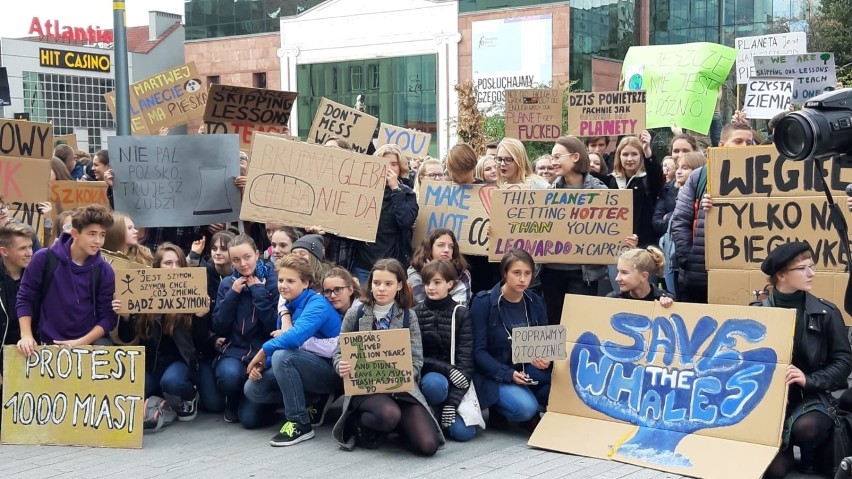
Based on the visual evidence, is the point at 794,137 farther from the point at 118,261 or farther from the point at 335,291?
the point at 118,261

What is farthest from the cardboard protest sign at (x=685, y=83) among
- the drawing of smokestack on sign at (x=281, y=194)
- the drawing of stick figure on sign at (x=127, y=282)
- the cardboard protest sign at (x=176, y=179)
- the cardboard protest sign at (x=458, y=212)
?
the drawing of stick figure on sign at (x=127, y=282)

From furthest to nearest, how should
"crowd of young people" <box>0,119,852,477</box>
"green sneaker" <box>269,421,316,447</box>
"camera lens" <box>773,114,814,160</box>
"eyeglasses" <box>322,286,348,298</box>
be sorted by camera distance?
1. "eyeglasses" <box>322,286,348,298</box>
2. "green sneaker" <box>269,421,316,447</box>
3. "crowd of young people" <box>0,119,852,477</box>
4. "camera lens" <box>773,114,814,160</box>

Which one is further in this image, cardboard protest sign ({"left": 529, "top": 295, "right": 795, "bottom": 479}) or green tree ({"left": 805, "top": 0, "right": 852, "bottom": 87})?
green tree ({"left": 805, "top": 0, "right": 852, "bottom": 87})

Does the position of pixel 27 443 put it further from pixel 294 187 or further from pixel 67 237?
pixel 294 187

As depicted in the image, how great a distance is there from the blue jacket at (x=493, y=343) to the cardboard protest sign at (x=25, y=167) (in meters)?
3.94

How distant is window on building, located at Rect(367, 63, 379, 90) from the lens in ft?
159

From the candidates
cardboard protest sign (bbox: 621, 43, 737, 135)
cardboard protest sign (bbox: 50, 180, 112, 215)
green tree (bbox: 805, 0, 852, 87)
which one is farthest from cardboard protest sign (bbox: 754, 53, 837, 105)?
green tree (bbox: 805, 0, 852, 87)

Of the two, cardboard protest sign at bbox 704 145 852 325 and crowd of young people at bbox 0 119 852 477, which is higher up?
cardboard protest sign at bbox 704 145 852 325

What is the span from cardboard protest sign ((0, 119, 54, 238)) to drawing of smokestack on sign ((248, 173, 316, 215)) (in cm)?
185

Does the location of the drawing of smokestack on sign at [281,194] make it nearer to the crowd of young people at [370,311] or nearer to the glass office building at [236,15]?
the crowd of young people at [370,311]

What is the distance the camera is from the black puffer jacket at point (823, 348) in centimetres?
570

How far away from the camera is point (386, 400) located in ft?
20.7

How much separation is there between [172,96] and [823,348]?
802 cm

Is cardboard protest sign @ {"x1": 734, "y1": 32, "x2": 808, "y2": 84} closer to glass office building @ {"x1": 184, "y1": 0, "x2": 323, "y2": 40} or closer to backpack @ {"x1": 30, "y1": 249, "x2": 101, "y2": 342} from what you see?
backpack @ {"x1": 30, "y1": 249, "x2": 101, "y2": 342}
